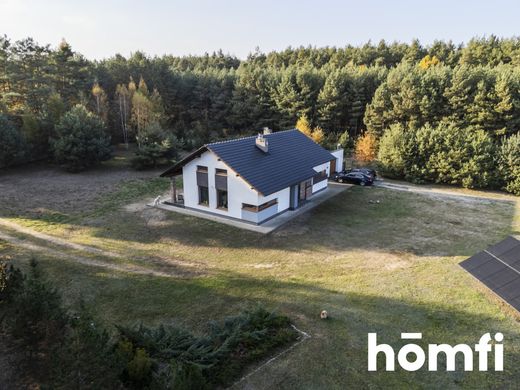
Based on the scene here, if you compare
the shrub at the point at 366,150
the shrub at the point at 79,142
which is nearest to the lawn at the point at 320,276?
the shrub at the point at 79,142

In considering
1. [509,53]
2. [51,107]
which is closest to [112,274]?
[51,107]

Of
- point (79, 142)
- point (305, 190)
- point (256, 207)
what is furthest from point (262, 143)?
point (79, 142)

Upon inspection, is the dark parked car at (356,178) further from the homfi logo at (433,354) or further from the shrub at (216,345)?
the shrub at (216,345)

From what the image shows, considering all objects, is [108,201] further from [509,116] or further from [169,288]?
[509,116]

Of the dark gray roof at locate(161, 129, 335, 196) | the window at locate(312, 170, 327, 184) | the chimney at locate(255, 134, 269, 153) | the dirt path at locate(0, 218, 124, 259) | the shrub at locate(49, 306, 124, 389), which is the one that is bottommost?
the dirt path at locate(0, 218, 124, 259)

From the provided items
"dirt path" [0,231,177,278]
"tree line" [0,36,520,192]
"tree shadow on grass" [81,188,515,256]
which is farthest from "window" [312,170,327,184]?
"dirt path" [0,231,177,278]

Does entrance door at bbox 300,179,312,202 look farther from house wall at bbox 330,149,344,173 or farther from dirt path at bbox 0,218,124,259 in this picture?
dirt path at bbox 0,218,124,259
